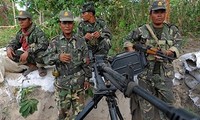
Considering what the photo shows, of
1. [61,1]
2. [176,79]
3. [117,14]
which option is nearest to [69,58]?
[176,79]

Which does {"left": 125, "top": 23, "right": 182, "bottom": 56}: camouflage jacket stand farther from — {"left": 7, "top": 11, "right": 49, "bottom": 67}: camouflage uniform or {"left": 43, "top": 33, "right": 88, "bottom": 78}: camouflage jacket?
{"left": 7, "top": 11, "right": 49, "bottom": 67}: camouflage uniform

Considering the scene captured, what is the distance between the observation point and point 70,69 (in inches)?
159

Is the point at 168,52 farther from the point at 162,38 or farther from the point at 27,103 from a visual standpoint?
the point at 27,103

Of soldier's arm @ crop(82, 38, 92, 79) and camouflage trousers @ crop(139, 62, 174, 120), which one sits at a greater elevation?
soldier's arm @ crop(82, 38, 92, 79)

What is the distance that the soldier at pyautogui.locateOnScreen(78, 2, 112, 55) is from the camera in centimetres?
473

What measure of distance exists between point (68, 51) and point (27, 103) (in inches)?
49.0

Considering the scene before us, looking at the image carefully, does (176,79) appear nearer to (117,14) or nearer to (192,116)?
(117,14)

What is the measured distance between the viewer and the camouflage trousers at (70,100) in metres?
4.07

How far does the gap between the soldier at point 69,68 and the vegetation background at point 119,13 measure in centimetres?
166

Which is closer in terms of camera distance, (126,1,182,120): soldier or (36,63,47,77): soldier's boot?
(126,1,182,120): soldier

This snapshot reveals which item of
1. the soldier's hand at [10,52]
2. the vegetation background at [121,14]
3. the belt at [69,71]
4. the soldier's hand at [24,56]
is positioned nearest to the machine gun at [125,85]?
the belt at [69,71]

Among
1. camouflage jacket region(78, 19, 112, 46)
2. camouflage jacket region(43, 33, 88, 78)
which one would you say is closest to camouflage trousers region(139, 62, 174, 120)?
camouflage jacket region(43, 33, 88, 78)

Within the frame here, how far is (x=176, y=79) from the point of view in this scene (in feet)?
16.8

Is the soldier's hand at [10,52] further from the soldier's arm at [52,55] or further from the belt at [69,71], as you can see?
the belt at [69,71]
